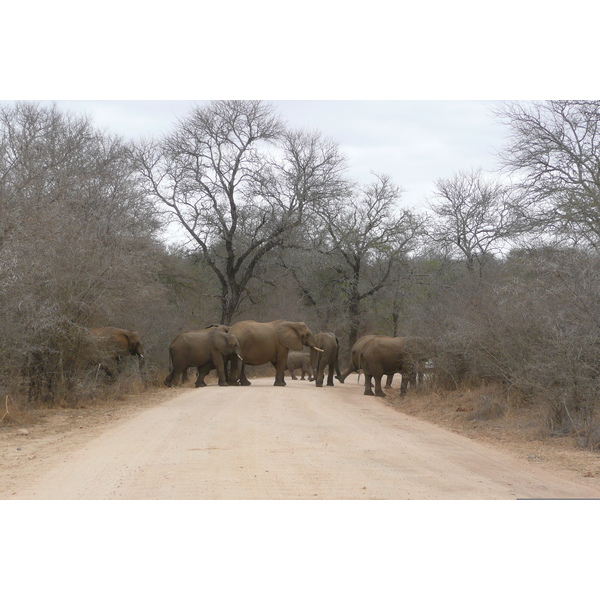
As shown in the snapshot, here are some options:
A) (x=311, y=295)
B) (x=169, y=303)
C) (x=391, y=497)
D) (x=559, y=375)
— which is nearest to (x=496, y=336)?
(x=559, y=375)

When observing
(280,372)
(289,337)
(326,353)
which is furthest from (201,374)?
(326,353)

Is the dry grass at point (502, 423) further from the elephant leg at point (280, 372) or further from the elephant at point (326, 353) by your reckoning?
the elephant at point (326, 353)

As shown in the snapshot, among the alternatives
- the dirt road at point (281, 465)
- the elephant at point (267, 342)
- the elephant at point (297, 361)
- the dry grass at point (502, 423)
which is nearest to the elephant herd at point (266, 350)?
the elephant at point (267, 342)

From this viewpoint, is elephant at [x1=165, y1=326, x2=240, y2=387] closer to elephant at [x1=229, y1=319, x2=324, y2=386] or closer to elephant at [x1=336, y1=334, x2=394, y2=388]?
elephant at [x1=229, y1=319, x2=324, y2=386]

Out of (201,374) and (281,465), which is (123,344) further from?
(281,465)

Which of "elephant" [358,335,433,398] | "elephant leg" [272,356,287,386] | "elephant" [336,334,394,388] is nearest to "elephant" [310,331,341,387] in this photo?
"elephant" [336,334,394,388]

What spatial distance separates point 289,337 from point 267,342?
79 centimetres

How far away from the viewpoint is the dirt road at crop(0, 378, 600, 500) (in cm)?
750

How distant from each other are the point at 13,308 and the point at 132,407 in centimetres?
466

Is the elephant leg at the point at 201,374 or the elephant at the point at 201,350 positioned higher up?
the elephant at the point at 201,350

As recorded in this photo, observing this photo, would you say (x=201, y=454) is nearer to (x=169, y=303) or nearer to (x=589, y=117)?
(x=589, y=117)

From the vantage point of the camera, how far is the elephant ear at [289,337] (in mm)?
25953

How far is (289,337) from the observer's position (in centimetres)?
2595

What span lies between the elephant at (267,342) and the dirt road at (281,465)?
1126cm
